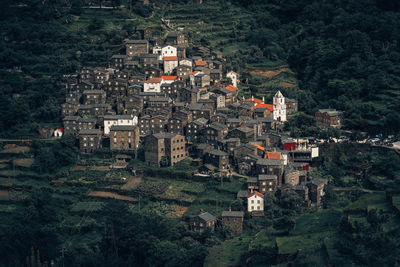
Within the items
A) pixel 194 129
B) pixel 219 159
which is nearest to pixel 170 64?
pixel 194 129

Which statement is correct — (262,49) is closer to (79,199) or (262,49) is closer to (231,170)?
(231,170)

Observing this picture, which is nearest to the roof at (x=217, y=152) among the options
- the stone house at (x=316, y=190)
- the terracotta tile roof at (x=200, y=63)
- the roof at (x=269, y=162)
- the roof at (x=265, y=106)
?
the roof at (x=269, y=162)

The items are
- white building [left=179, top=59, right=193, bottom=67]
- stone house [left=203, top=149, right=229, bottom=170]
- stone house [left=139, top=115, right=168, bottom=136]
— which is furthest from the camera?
white building [left=179, top=59, right=193, bottom=67]

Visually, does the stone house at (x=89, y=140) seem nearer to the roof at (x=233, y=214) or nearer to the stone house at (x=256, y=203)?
the roof at (x=233, y=214)

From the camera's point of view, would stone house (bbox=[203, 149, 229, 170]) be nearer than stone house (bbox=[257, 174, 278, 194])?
No

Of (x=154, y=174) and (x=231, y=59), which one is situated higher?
(x=231, y=59)

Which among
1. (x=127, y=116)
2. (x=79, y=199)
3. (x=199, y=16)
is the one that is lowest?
(x=79, y=199)

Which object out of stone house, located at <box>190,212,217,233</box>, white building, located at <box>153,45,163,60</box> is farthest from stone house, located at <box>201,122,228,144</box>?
white building, located at <box>153,45,163,60</box>

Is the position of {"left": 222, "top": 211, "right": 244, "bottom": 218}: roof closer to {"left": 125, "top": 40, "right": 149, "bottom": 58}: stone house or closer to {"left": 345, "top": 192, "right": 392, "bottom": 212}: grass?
{"left": 345, "top": 192, "right": 392, "bottom": 212}: grass

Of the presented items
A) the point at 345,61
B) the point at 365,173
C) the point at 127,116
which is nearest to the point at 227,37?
the point at 345,61
